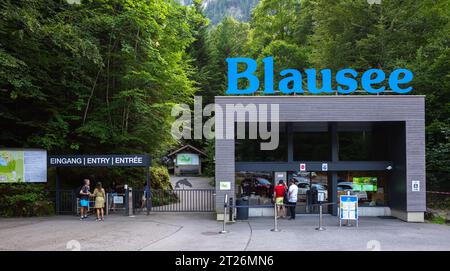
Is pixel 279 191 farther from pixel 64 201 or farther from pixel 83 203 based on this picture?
pixel 64 201

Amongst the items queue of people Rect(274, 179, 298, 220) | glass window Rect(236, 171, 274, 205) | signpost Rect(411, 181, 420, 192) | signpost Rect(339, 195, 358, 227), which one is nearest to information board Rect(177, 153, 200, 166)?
glass window Rect(236, 171, 274, 205)

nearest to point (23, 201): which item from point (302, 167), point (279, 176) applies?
point (279, 176)

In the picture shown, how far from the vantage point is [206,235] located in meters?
14.6

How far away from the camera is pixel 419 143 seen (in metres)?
18.6

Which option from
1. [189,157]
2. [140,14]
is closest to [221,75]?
[189,157]

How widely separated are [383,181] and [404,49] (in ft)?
43.7

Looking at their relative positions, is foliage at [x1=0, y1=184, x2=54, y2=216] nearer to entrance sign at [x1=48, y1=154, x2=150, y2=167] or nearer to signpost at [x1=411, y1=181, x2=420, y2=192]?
entrance sign at [x1=48, y1=154, x2=150, y2=167]

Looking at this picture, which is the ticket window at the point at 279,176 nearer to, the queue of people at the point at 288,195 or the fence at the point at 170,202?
the queue of people at the point at 288,195

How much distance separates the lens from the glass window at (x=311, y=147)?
26.1 m

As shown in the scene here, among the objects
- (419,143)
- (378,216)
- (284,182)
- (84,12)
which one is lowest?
(378,216)

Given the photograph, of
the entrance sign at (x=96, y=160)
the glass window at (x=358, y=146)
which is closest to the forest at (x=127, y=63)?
the entrance sign at (x=96, y=160)

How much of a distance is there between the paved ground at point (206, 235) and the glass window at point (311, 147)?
747 centimetres
